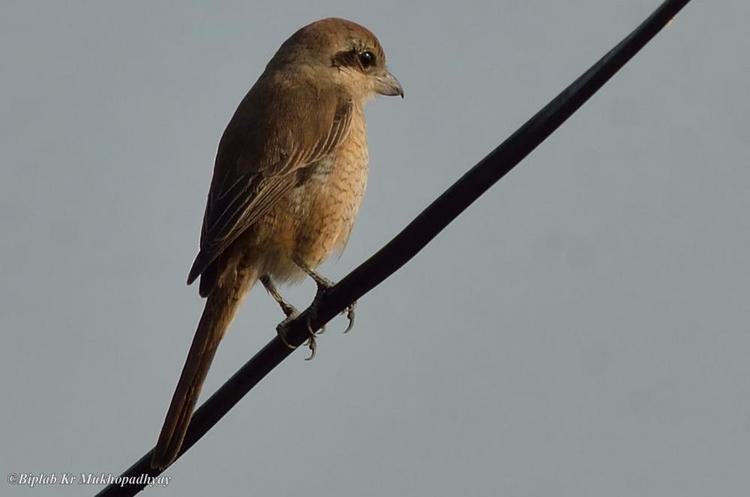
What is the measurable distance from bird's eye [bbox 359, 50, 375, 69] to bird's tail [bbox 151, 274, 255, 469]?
5.30 ft

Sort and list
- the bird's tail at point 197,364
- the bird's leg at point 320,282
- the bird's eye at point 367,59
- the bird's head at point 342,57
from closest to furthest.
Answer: the bird's tail at point 197,364, the bird's leg at point 320,282, the bird's head at point 342,57, the bird's eye at point 367,59

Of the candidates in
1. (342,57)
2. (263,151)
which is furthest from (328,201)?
(342,57)

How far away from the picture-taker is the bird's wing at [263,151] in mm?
5391

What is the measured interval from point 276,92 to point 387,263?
2599 millimetres

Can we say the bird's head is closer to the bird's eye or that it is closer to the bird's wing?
the bird's eye

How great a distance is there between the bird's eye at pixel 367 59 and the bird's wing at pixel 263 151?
0.47 metres

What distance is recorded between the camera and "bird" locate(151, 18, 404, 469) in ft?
17.5

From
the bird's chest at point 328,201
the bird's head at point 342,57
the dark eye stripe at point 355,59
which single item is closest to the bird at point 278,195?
the bird's chest at point 328,201

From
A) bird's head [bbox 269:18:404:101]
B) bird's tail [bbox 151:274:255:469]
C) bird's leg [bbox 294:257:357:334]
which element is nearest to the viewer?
bird's tail [bbox 151:274:255:469]

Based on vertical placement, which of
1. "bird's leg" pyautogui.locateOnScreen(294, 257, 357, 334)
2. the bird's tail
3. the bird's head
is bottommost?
the bird's tail

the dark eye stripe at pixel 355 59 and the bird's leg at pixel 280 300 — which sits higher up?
the dark eye stripe at pixel 355 59

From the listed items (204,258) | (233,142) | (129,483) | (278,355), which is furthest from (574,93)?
(233,142)

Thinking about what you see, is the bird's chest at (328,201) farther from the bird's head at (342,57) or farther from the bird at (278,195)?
the bird's head at (342,57)

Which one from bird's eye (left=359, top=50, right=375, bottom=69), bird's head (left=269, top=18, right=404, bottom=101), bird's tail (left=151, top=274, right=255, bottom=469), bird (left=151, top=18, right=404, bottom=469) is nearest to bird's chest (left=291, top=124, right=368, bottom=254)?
bird (left=151, top=18, right=404, bottom=469)
